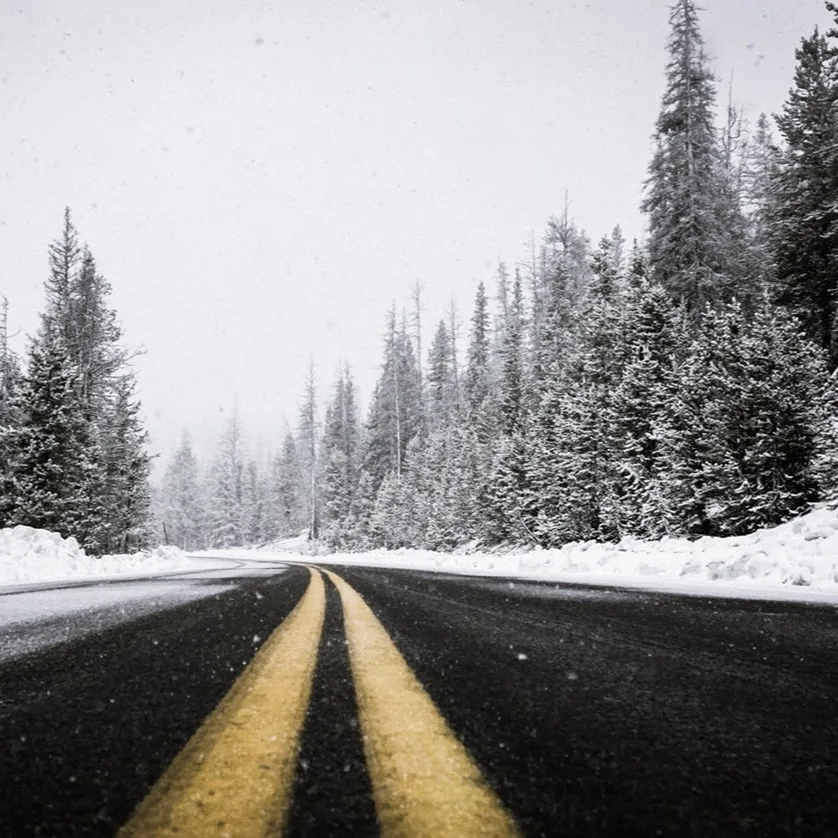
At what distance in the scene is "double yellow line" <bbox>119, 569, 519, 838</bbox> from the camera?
62 centimetres

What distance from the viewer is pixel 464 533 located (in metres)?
30.4

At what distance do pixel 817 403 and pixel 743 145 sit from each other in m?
40.4

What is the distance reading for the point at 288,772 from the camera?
2.56 feet

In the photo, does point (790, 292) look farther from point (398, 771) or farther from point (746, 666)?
point (398, 771)

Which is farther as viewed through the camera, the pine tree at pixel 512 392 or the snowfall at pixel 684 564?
the pine tree at pixel 512 392

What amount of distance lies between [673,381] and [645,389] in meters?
1.21

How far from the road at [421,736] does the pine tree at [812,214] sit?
20.6 m

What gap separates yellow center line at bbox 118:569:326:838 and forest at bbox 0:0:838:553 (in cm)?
1198

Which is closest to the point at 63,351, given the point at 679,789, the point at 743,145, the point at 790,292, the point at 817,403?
the point at 817,403

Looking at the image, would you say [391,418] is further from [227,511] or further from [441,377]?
[227,511]

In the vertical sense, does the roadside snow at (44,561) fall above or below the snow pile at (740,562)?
below

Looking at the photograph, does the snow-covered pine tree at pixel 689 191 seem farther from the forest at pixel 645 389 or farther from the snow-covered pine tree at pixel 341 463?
the snow-covered pine tree at pixel 341 463

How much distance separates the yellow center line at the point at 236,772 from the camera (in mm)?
620

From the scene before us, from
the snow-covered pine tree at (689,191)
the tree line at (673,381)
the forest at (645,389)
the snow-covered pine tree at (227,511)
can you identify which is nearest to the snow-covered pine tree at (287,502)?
the snow-covered pine tree at (227,511)
